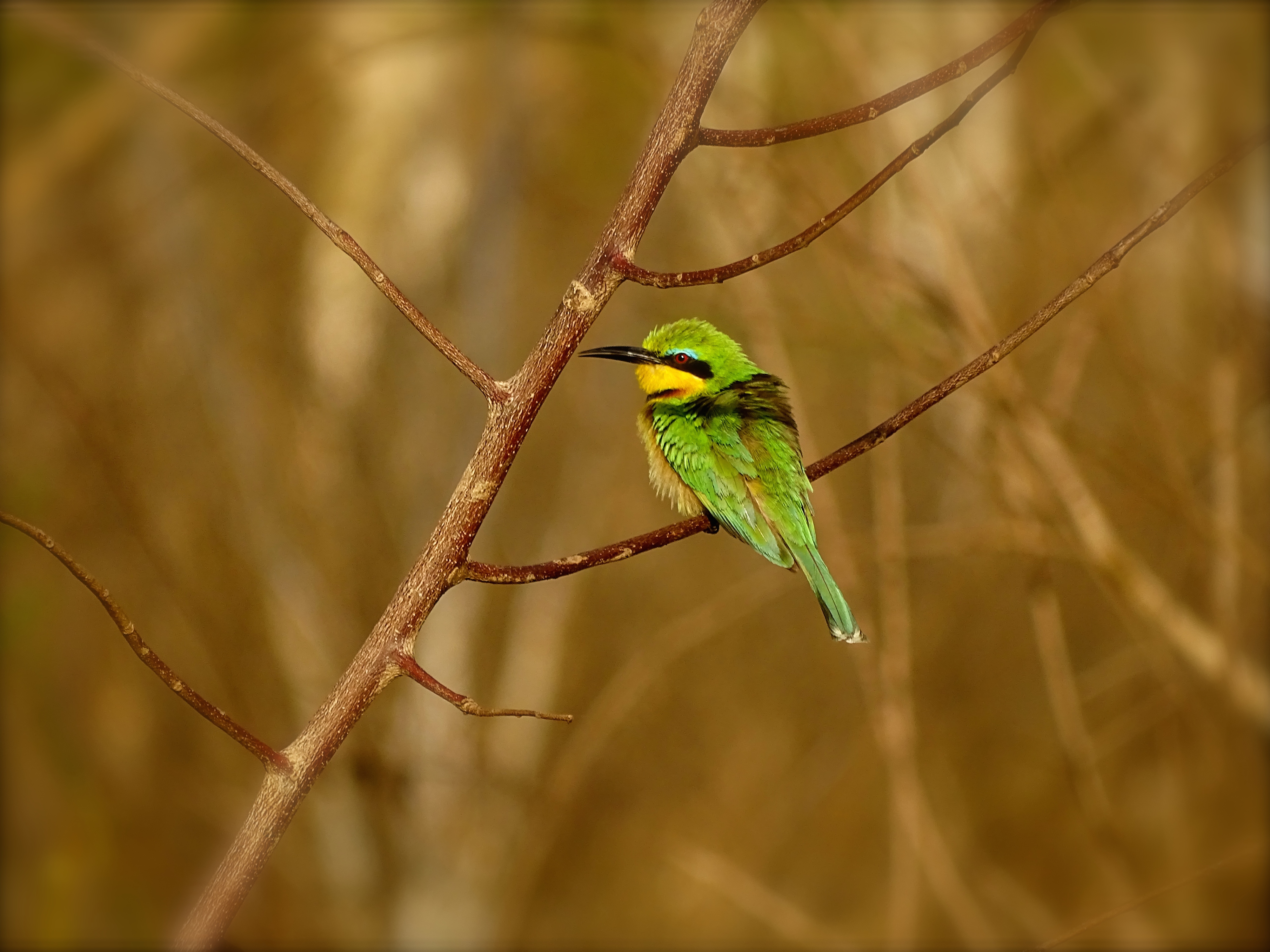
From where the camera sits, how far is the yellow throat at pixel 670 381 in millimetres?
2066

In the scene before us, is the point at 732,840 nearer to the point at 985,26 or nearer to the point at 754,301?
the point at 754,301

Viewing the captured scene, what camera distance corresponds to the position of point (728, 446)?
1841 mm

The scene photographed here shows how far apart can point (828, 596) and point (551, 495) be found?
285 centimetres

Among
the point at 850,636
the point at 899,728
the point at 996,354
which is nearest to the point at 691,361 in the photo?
the point at 850,636

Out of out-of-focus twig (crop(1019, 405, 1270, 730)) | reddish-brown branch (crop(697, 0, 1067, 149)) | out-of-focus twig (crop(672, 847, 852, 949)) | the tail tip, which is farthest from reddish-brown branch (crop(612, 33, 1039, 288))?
out-of-focus twig (crop(672, 847, 852, 949))

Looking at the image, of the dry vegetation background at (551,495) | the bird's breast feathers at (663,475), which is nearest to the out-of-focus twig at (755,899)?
the dry vegetation background at (551,495)

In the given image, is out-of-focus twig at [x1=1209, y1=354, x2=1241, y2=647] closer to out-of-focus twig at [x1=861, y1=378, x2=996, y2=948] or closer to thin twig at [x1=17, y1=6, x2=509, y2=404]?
out-of-focus twig at [x1=861, y1=378, x2=996, y2=948]

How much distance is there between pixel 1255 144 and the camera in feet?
3.40

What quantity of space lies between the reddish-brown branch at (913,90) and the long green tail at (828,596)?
0.72m

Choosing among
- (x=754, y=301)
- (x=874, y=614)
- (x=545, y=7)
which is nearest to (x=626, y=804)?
(x=874, y=614)

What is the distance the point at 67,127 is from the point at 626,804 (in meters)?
3.97

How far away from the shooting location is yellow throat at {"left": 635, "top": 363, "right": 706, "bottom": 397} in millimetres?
2066

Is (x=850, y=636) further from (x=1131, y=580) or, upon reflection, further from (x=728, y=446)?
(x=1131, y=580)

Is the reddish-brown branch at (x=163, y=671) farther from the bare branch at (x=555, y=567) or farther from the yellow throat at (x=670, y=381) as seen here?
the yellow throat at (x=670, y=381)
